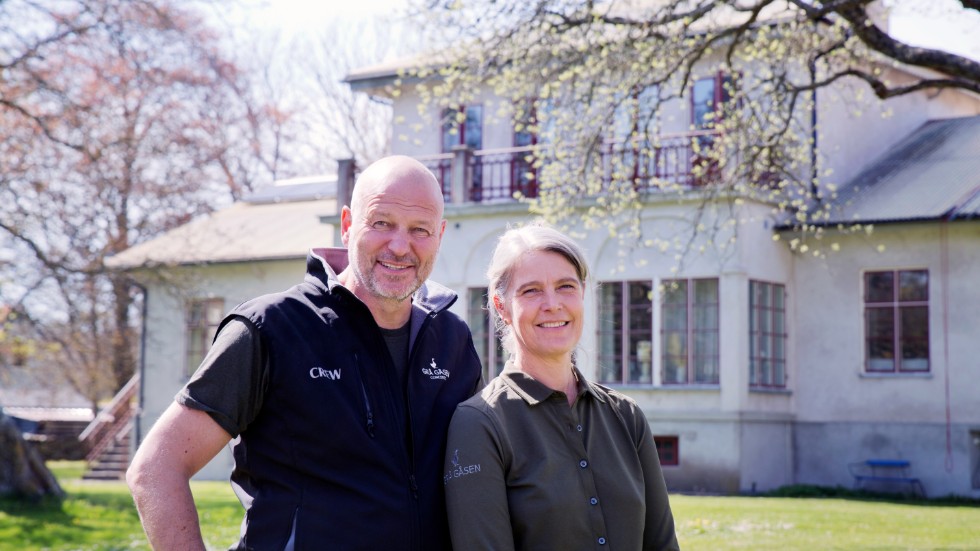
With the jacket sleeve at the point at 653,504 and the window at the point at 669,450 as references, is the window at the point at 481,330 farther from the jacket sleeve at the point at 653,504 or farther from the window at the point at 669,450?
the jacket sleeve at the point at 653,504

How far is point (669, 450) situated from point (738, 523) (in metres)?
8.11

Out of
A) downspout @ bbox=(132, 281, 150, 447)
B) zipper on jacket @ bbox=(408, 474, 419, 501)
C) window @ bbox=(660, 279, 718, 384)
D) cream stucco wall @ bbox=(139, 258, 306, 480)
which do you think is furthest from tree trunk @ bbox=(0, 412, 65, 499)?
zipper on jacket @ bbox=(408, 474, 419, 501)

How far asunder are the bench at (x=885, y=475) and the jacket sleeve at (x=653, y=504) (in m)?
18.6

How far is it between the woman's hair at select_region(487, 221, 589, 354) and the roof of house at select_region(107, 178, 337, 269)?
2224 centimetres

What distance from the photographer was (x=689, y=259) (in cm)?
2300

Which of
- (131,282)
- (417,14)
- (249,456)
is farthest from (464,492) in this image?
(131,282)

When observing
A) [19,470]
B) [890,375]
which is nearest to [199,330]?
[19,470]

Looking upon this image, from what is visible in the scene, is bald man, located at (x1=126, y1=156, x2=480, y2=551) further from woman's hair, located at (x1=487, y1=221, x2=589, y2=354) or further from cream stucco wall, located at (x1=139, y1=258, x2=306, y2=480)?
cream stucco wall, located at (x1=139, y1=258, x2=306, y2=480)

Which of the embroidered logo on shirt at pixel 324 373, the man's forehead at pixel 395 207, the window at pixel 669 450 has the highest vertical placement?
Result: the man's forehead at pixel 395 207

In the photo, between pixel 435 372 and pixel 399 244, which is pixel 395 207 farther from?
pixel 435 372

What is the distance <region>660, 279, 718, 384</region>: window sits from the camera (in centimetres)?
2314

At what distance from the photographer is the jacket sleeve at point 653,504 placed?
14.3ft

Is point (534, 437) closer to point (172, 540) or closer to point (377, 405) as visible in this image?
point (377, 405)

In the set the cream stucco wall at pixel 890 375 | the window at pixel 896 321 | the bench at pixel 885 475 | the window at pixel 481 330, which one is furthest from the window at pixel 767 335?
the window at pixel 481 330
